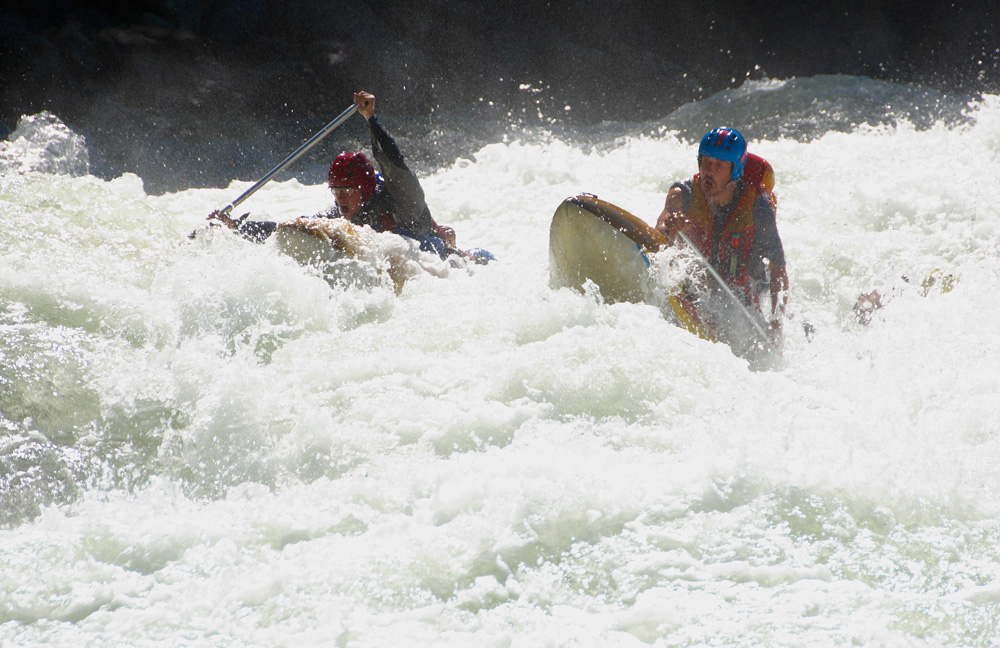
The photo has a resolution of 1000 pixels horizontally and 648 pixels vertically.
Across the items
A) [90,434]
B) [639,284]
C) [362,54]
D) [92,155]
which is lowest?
[90,434]

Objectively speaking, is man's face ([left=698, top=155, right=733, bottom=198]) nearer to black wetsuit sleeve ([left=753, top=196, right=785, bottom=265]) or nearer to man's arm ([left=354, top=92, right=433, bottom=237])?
black wetsuit sleeve ([left=753, top=196, right=785, bottom=265])

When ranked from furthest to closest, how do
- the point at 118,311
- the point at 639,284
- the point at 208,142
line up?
the point at 208,142
the point at 639,284
the point at 118,311

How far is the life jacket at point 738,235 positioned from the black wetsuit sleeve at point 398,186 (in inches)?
67.2

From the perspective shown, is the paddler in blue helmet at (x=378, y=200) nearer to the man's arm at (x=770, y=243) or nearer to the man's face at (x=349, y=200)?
the man's face at (x=349, y=200)

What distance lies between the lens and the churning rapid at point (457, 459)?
2143mm

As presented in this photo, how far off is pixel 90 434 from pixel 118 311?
843mm

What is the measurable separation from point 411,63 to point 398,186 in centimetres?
691

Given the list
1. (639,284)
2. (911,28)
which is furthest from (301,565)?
(911,28)

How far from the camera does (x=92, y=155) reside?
848 centimetres

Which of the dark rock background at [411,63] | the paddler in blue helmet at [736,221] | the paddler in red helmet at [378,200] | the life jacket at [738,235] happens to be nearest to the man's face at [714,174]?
the paddler in blue helmet at [736,221]

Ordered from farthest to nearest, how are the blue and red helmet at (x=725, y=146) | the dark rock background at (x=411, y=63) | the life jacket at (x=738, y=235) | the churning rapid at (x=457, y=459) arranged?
the dark rock background at (x=411, y=63) < the life jacket at (x=738, y=235) < the blue and red helmet at (x=725, y=146) < the churning rapid at (x=457, y=459)

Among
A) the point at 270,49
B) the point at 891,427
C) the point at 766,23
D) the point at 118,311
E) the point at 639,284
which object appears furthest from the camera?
the point at 766,23

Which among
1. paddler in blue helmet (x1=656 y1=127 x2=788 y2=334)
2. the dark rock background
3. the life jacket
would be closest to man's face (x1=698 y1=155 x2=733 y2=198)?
paddler in blue helmet (x1=656 y1=127 x2=788 y2=334)

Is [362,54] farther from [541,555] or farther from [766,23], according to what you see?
[541,555]
